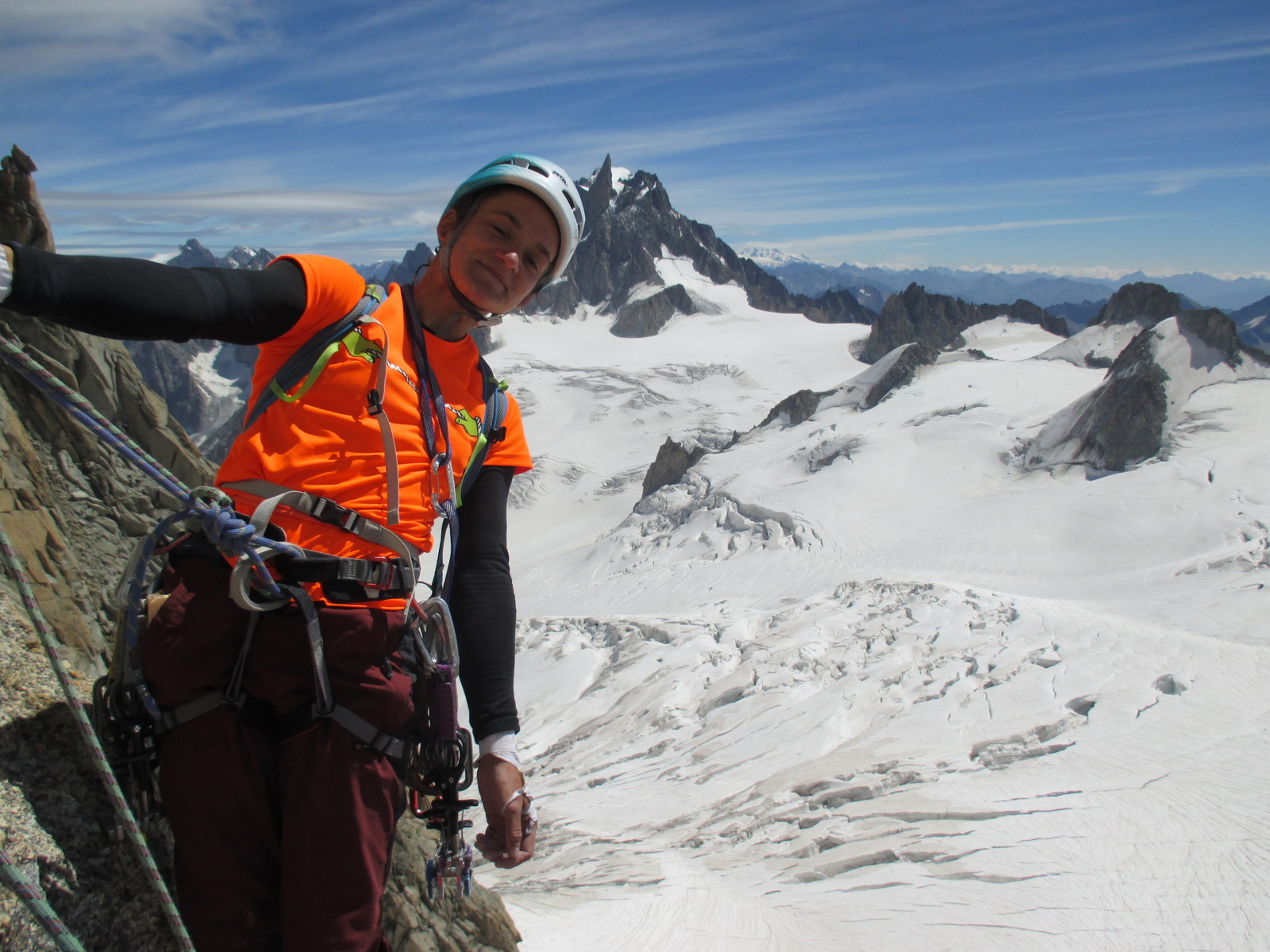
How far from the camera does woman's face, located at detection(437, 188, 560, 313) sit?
2.70 metres

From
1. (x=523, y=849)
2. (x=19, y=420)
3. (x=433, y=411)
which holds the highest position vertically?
(x=19, y=420)

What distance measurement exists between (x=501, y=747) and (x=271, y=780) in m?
0.73

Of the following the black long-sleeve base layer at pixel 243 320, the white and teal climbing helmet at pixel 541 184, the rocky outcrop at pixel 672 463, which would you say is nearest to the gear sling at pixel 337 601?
the black long-sleeve base layer at pixel 243 320

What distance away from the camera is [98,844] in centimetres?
241

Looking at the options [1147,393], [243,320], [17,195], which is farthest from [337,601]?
[1147,393]

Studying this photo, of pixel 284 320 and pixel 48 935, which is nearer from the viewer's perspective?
pixel 48 935

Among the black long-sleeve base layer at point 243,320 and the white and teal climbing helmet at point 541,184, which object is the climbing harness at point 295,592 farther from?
Result: the white and teal climbing helmet at point 541,184

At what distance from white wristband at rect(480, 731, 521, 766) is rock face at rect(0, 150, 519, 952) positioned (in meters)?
1.14

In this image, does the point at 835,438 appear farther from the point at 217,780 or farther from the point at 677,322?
the point at 677,322

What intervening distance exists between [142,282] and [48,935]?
6.04 ft

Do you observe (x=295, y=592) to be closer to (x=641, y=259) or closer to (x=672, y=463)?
(x=672, y=463)

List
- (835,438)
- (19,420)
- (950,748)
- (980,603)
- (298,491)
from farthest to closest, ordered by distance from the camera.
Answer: (835,438) < (980,603) < (950,748) < (19,420) < (298,491)

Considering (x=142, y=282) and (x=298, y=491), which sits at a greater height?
(x=142, y=282)

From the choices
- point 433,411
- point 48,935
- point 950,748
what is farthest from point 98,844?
point 950,748
